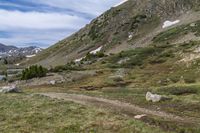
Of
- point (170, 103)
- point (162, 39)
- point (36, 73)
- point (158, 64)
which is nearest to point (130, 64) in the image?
point (158, 64)

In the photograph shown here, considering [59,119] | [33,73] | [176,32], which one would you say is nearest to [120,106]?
[59,119]

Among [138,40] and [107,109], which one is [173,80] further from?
[138,40]

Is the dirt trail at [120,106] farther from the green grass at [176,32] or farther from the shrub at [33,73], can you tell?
the green grass at [176,32]

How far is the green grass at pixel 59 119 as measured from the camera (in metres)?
29.3

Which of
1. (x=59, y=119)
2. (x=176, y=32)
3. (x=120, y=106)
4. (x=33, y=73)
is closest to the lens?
(x=59, y=119)

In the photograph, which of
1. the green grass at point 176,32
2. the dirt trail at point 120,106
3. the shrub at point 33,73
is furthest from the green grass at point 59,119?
the green grass at point 176,32

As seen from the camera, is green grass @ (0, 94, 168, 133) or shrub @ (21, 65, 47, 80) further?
shrub @ (21, 65, 47, 80)

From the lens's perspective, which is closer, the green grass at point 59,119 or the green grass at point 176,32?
the green grass at point 59,119

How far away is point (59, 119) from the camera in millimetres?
32531

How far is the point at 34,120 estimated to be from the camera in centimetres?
3241

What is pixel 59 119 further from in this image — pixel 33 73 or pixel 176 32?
pixel 176 32

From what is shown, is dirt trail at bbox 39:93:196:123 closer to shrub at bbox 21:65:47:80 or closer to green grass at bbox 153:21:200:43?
shrub at bbox 21:65:47:80

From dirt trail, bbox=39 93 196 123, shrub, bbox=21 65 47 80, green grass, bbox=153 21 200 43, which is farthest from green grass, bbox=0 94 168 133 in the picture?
green grass, bbox=153 21 200 43

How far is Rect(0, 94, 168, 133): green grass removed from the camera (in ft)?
96.3
